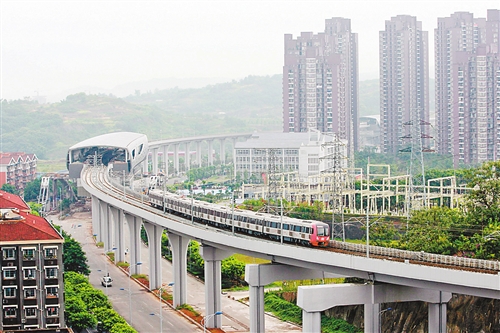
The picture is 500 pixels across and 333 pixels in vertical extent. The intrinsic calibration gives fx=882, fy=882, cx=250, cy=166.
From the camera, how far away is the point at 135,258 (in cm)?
4719

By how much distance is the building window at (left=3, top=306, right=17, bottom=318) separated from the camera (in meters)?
31.3

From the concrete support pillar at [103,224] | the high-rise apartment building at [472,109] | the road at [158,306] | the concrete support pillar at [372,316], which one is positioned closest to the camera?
the concrete support pillar at [372,316]

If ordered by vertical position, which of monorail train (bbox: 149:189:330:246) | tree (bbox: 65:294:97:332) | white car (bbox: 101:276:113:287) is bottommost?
white car (bbox: 101:276:113:287)

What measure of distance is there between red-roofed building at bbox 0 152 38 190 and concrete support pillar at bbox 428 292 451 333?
6637cm

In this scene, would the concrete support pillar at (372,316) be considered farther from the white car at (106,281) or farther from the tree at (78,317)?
the white car at (106,281)

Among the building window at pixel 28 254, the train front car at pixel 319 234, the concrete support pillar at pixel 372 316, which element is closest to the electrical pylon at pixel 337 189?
the train front car at pixel 319 234

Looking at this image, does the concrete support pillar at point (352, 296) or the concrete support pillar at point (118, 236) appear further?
the concrete support pillar at point (118, 236)

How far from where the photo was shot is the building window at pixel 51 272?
31.5m

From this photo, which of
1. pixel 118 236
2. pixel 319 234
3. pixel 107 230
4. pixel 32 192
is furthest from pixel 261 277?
pixel 32 192

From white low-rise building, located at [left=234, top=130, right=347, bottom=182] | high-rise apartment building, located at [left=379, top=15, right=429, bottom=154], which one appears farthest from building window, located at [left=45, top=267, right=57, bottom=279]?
high-rise apartment building, located at [left=379, top=15, right=429, bottom=154]

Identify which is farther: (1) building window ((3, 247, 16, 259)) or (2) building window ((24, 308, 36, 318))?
(2) building window ((24, 308, 36, 318))

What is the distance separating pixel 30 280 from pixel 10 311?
128 cm

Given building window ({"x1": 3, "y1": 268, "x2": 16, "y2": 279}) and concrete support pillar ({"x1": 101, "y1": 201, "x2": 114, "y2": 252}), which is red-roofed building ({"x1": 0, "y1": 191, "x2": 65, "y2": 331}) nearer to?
building window ({"x1": 3, "y1": 268, "x2": 16, "y2": 279})

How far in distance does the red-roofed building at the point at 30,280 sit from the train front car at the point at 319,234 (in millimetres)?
9287
